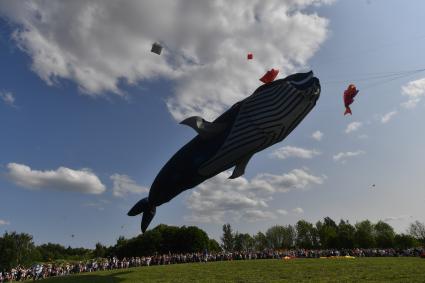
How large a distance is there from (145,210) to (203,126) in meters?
5.68

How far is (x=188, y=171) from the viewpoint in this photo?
13.0 meters

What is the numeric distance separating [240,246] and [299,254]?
2671 inches

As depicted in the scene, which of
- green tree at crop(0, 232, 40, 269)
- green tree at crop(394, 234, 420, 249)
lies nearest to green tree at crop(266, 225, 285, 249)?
green tree at crop(394, 234, 420, 249)

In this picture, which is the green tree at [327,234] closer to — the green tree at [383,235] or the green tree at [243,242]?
the green tree at [383,235]

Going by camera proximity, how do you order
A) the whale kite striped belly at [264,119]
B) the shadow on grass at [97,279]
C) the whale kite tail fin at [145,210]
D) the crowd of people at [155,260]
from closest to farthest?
the whale kite striped belly at [264,119] → the whale kite tail fin at [145,210] → the shadow on grass at [97,279] → the crowd of people at [155,260]

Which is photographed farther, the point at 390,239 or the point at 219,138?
the point at 390,239

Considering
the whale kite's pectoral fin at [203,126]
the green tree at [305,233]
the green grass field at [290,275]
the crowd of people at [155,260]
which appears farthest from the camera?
the green tree at [305,233]

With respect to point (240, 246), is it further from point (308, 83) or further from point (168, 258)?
point (308, 83)

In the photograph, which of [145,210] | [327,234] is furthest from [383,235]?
[145,210]

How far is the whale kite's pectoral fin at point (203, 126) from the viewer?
11.8 m

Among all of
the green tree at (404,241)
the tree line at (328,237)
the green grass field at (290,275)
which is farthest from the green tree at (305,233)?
the green grass field at (290,275)

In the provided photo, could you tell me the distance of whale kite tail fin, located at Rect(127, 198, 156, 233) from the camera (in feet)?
51.6

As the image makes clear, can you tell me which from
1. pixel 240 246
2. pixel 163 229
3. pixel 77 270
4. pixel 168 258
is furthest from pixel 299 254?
pixel 240 246

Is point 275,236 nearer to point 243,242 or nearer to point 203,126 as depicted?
point 243,242
